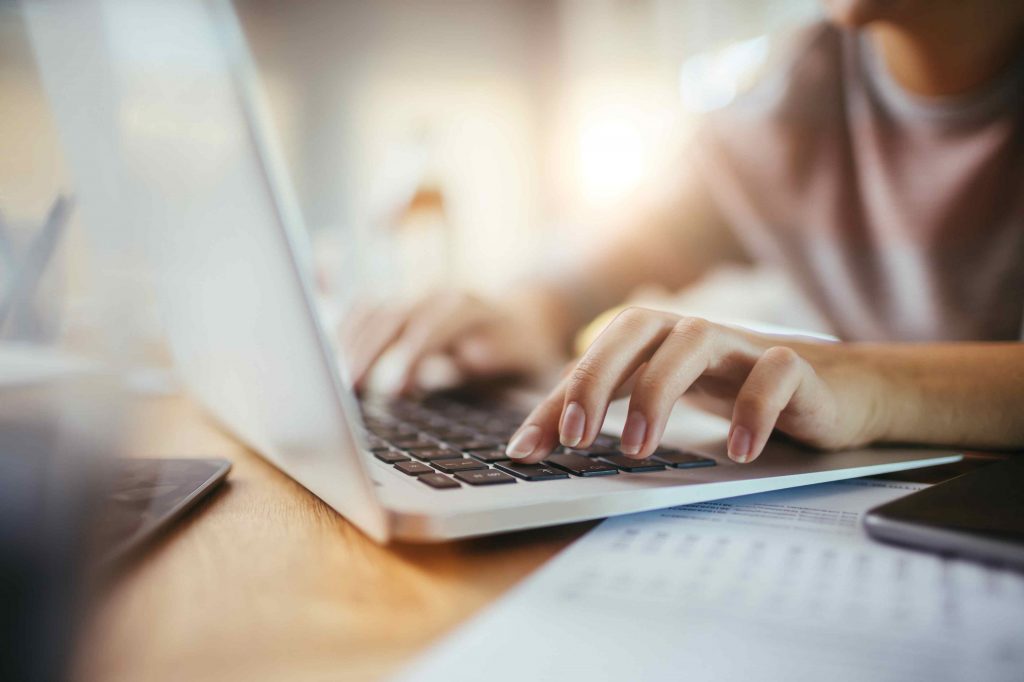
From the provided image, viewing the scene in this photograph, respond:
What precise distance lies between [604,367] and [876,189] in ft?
2.52

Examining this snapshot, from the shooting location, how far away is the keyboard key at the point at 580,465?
0.35 meters

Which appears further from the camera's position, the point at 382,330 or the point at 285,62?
the point at 285,62

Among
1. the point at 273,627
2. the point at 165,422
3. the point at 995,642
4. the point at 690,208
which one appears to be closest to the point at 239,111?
the point at 273,627

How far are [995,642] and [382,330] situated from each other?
0.64 m

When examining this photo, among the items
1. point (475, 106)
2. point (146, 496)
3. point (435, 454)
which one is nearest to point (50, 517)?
point (146, 496)

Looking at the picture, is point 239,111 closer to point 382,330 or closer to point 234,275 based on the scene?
point 234,275

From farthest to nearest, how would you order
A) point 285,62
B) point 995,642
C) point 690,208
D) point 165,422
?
point 285,62, point 690,208, point 165,422, point 995,642

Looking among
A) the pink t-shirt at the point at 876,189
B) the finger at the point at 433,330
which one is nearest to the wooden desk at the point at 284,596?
the finger at the point at 433,330

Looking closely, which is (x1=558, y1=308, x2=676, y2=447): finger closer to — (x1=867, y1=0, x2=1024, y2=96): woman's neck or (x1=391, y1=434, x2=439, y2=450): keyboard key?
(x1=391, y1=434, x2=439, y2=450): keyboard key

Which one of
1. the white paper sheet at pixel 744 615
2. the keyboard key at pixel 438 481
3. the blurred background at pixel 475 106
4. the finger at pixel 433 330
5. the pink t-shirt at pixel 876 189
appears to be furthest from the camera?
the blurred background at pixel 475 106

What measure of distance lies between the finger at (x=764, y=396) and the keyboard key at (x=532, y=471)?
0.30 ft

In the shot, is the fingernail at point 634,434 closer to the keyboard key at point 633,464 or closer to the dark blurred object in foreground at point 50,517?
the keyboard key at point 633,464

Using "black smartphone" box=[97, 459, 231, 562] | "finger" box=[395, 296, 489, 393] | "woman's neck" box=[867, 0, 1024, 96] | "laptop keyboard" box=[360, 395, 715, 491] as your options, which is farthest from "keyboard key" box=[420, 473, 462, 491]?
"woman's neck" box=[867, 0, 1024, 96]

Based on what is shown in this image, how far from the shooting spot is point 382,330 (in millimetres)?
769
